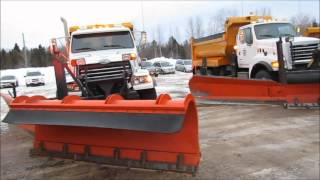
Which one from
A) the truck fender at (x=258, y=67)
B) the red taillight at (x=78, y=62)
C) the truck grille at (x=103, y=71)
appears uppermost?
the red taillight at (x=78, y=62)

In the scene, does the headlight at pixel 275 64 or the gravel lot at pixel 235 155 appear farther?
the headlight at pixel 275 64

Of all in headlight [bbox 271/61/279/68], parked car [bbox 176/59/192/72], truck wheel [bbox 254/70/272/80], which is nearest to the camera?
headlight [bbox 271/61/279/68]

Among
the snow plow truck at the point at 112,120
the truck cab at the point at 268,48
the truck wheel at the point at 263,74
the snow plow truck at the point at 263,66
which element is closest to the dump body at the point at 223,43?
the snow plow truck at the point at 263,66

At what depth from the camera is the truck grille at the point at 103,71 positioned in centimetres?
787

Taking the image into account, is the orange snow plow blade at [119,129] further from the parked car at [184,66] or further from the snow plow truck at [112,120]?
the parked car at [184,66]

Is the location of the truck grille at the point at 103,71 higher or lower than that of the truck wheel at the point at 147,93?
higher

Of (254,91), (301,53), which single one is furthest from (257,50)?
(254,91)

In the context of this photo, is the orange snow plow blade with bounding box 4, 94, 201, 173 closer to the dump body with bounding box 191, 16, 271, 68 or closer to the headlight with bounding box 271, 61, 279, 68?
the headlight with bounding box 271, 61, 279, 68

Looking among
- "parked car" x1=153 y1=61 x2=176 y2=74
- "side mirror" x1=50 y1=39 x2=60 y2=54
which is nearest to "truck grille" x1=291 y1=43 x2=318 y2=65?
"side mirror" x1=50 y1=39 x2=60 y2=54

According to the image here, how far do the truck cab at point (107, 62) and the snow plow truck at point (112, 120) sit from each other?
2 centimetres

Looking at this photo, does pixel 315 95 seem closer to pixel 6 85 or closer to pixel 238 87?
pixel 238 87

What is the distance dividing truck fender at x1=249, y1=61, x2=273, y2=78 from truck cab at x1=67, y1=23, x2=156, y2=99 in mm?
4979

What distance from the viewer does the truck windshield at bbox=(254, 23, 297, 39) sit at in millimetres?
13156

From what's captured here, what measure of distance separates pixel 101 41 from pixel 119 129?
3.78 m
